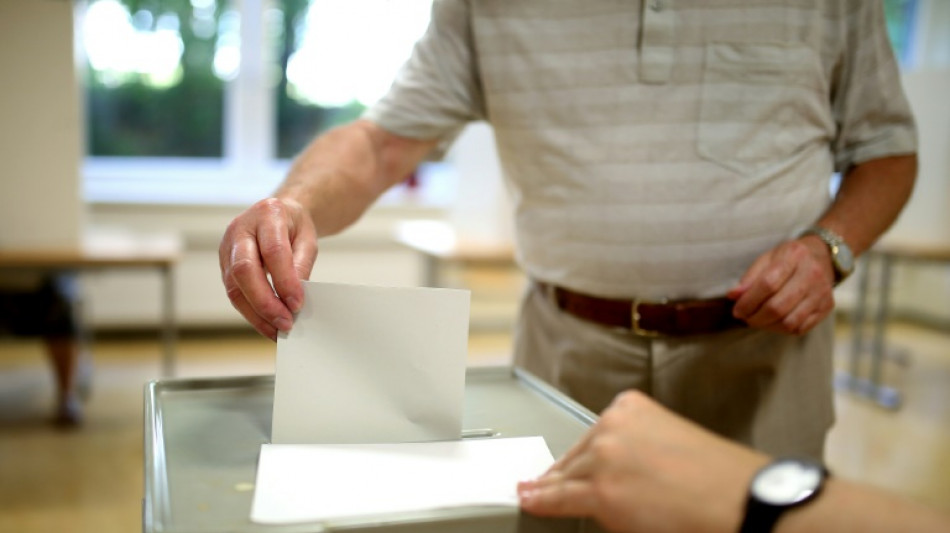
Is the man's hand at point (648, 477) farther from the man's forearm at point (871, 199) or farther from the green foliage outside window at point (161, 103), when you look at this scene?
the green foliage outside window at point (161, 103)

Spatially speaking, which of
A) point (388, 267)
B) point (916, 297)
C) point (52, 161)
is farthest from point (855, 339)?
point (52, 161)

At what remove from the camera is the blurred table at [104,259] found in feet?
8.55

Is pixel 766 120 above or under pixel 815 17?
under

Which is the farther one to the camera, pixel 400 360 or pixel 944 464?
pixel 944 464

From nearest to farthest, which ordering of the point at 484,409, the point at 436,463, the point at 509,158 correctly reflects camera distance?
the point at 436,463, the point at 484,409, the point at 509,158

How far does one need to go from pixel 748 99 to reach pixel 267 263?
2.01 feet

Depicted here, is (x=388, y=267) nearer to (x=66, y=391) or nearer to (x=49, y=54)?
(x=66, y=391)

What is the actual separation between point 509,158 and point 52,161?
230cm

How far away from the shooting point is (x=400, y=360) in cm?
69

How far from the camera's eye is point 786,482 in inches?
19.4

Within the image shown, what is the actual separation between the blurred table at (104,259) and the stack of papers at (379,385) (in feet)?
7.26

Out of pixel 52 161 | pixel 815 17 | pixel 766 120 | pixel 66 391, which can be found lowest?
pixel 66 391

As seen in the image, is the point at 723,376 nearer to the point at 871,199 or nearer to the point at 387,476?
the point at 871,199

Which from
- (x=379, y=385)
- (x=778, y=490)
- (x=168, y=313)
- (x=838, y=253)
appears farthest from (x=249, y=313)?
(x=168, y=313)
